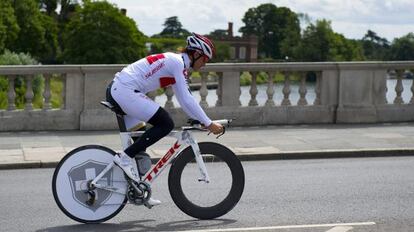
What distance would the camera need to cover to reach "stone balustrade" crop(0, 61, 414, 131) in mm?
14195

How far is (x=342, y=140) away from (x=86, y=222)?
22.6 ft

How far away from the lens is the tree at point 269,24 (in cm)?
10750

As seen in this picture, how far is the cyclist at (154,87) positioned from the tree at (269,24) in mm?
92876

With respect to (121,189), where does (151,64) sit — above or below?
above

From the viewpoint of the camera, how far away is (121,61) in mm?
84375

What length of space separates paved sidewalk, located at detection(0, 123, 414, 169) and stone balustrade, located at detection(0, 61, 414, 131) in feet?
0.90

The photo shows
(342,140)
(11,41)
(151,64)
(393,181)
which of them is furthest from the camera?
(11,41)

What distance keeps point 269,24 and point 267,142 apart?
10651 centimetres

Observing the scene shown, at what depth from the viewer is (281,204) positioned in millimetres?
8414

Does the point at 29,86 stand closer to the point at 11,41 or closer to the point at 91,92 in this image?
the point at 91,92

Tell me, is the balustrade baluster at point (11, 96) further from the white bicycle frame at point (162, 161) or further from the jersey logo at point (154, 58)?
the jersey logo at point (154, 58)

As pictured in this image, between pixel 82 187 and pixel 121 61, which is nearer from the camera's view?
pixel 82 187

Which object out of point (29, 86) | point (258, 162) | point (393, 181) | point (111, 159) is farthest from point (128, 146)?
point (29, 86)

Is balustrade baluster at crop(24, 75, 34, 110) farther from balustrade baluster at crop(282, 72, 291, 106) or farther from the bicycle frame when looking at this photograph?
the bicycle frame
